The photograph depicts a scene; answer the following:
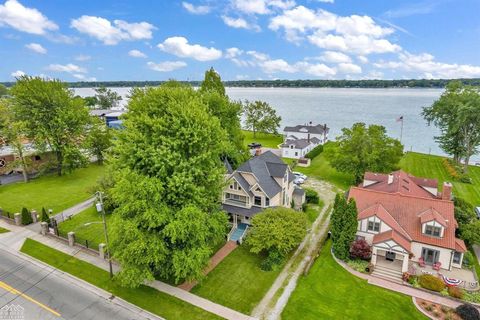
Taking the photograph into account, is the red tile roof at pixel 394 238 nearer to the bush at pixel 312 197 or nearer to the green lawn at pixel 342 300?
the green lawn at pixel 342 300

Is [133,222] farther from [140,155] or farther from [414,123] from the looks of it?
[414,123]

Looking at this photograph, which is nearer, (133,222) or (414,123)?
(133,222)

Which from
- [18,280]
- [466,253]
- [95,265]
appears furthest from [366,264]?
[18,280]

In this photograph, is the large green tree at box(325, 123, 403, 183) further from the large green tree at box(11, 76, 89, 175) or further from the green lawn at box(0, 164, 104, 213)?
the large green tree at box(11, 76, 89, 175)

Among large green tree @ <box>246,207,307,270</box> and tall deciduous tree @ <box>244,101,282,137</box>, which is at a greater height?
tall deciduous tree @ <box>244,101,282,137</box>

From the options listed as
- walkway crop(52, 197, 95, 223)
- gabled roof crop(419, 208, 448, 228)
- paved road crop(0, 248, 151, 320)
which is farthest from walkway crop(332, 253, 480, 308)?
walkway crop(52, 197, 95, 223)

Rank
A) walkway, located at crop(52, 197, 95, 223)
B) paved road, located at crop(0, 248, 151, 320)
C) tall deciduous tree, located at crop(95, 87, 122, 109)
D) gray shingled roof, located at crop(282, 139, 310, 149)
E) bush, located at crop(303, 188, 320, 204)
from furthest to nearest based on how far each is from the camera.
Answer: tall deciduous tree, located at crop(95, 87, 122, 109), gray shingled roof, located at crop(282, 139, 310, 149), bush, located at crop(303, 188, 320, 204), walkway, located at crop(52, 197, 95, 223), paved road, located at crop(0, 248, 151, 320)
